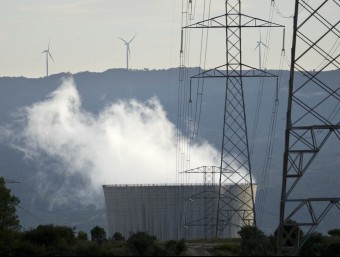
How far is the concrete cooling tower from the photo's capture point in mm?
141625

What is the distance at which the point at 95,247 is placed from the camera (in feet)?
184

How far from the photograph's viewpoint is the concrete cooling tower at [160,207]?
14162cm

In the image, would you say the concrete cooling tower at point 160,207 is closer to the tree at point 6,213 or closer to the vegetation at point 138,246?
the tree at point 6,213

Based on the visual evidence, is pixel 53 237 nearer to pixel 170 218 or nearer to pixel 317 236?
pixel 317 236

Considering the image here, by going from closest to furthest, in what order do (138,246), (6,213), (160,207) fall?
(138,246) → (6,213) → (160,207)

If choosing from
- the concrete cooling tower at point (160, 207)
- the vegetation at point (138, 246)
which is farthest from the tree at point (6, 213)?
the concrete cooling tower at point (160, 207)

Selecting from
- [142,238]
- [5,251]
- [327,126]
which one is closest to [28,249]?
[5,251]

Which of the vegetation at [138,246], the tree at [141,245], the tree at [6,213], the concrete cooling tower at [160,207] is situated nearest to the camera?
the tree at [141,245]

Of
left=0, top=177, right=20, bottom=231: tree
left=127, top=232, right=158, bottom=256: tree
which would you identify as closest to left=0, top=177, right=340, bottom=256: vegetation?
left=127, top=232, right=158, bottom=256: tree

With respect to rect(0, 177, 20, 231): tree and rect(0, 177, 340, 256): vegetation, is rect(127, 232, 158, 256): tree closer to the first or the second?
rect(0, 177, 340, 256): vegetation

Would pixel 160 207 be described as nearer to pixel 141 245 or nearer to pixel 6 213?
pixel 6 213

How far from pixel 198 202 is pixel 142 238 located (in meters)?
80.0

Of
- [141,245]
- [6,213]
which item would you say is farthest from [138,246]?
[6,213]

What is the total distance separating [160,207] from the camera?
14300 centimetres
